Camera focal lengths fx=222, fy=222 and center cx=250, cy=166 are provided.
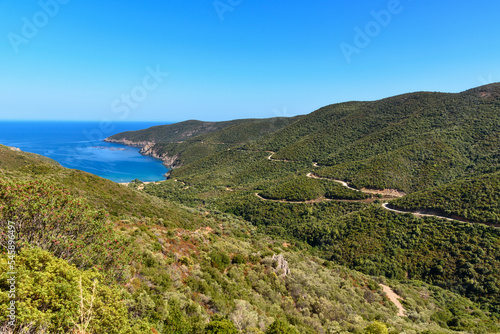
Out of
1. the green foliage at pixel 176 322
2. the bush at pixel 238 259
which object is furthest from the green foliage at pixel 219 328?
the bush at pixel 238 259

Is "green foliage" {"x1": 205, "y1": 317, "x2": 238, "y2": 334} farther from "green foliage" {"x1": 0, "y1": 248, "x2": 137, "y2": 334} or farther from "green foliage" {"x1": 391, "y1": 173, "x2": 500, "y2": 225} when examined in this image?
"green foliage" {"x1": 391, "y1": 173, "x2": 500, "y2": 225}

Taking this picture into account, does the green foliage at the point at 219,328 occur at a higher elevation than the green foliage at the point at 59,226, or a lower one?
lower

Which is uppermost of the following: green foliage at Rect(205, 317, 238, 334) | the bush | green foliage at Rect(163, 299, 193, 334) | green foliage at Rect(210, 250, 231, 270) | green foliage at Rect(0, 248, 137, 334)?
green foliage at Rect(0, 248, 137, 334)

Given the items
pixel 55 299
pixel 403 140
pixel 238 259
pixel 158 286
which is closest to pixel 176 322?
pixel 158 286

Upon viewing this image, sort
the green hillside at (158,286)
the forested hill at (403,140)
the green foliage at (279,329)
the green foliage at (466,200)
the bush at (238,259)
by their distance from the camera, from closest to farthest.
→ 1. the green hillside at (158,286)
2. the green foliage at (279,329)
3. the bush at (238,259)
4. the green foliage at (466,200)
5. the forested hill at (403,140)

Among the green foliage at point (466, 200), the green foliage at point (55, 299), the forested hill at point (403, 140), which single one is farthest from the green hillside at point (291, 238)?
the forested hill at point (403, 140)

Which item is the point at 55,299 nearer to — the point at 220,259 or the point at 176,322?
the point at 176,322

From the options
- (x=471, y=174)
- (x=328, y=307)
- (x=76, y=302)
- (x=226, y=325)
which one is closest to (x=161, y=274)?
(x=226, y=325)

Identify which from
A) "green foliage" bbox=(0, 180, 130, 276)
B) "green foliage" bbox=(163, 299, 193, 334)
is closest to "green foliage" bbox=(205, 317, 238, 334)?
"green foliage" bbox=(163, 299, 193, 334)

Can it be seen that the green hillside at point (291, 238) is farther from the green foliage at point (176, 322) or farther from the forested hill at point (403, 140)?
the forested hill at point (403, 140)

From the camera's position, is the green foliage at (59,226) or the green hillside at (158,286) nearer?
the green hillside at (158,286)

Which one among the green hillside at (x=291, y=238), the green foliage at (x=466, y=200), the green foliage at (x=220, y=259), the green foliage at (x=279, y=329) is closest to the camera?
the green hillside at (x=291, y=238)

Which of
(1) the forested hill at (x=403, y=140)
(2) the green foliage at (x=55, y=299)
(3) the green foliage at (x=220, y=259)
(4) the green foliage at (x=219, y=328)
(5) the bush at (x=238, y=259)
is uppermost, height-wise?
(1) the forested hill at (x=403, y=140)
